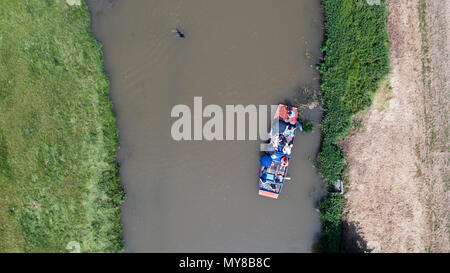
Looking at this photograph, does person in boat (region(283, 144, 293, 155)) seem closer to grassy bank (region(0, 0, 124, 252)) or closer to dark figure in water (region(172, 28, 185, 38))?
dark figure in water (region(172, 28, 185, 38))

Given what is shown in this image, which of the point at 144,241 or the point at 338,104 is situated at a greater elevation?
the point at 338,104

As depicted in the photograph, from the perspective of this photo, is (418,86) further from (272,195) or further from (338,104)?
(272,195)

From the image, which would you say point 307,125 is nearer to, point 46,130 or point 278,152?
point 278,152

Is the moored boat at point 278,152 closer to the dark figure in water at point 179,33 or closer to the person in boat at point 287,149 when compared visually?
the person in boat at point 287,149

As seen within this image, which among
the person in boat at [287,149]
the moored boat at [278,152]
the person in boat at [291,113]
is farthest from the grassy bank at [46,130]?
the person in boat at [291,113]
